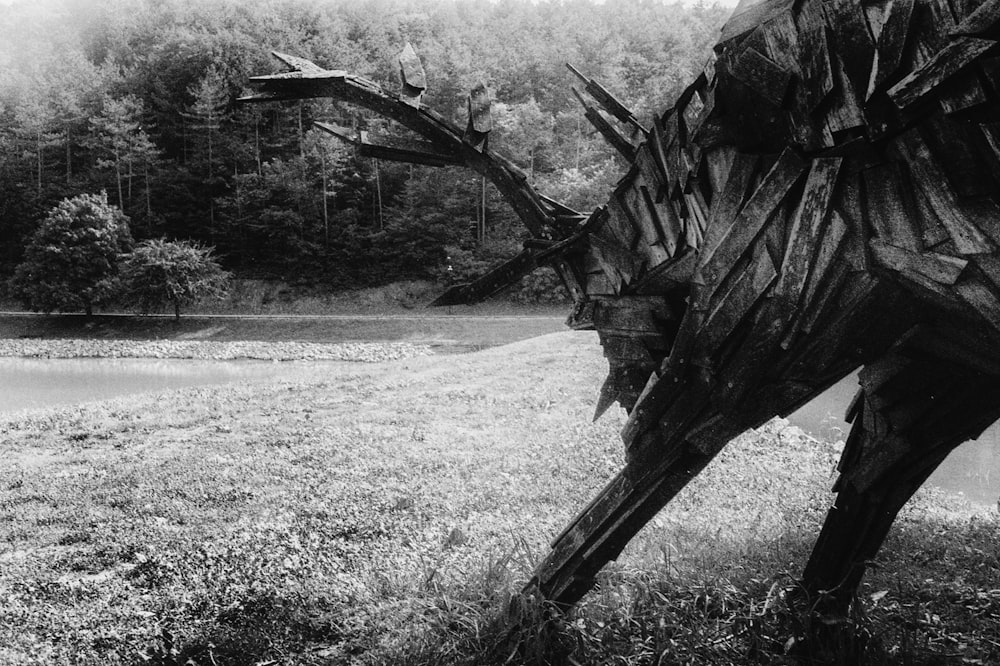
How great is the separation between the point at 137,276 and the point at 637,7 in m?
59.1

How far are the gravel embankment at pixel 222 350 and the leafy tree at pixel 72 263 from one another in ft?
16.1

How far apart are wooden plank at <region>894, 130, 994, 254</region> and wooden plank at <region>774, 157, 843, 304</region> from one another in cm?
23

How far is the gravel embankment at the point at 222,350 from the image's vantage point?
2184cm

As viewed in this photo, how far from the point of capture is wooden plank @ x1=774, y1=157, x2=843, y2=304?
8.20 feet

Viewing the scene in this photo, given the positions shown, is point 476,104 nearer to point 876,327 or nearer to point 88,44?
point 876,327

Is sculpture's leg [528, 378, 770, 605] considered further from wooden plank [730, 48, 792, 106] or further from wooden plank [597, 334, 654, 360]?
wooden plank [730, 48, 792, 106]

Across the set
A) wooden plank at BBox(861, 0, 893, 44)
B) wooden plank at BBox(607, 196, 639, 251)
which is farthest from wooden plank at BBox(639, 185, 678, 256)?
wooden plank at BBox(861, 0, 893, 44)

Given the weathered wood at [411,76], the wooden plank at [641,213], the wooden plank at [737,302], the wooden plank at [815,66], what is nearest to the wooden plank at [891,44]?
the wooden plank at [815,66]

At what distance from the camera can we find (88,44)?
6512 centimetres

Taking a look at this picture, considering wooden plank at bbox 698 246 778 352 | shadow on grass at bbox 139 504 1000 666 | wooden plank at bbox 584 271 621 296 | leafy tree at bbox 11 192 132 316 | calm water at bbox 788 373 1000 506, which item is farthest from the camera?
leafy tree at bbox 11 192 132 316

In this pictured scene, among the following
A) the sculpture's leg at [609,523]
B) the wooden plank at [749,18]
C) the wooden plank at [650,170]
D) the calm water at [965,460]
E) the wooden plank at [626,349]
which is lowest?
the calm water at [965,460]

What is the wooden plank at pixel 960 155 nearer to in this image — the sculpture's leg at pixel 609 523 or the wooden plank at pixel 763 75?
the wooden plank at pixel 763 75

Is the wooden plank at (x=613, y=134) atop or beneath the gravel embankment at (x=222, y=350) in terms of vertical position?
atop

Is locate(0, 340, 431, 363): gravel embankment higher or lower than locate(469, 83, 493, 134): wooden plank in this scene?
lower
